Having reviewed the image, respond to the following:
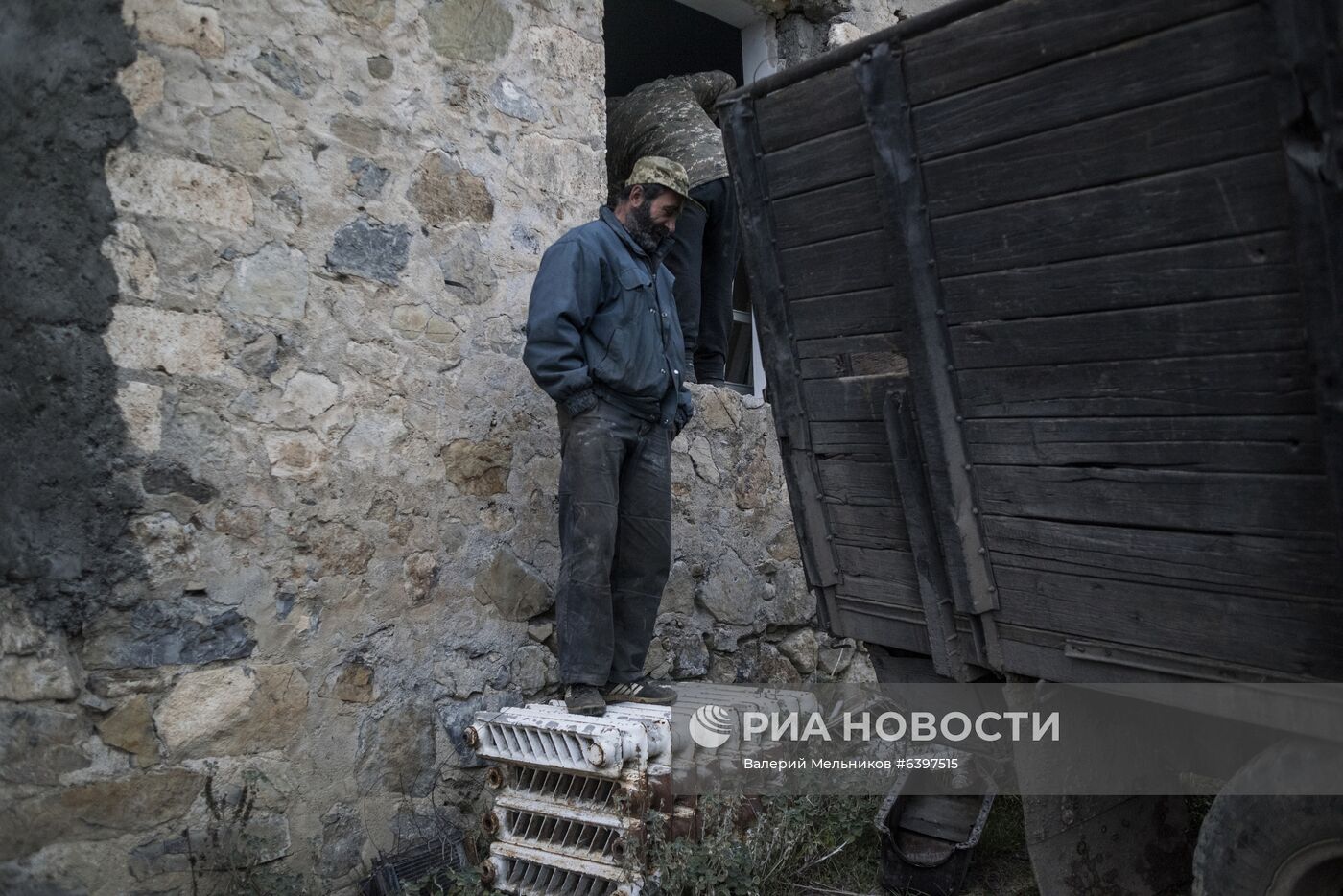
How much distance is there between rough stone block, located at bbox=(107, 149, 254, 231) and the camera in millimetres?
2867

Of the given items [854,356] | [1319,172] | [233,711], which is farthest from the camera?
[233,711]

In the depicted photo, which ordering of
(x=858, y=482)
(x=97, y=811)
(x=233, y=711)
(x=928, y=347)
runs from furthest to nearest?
(x=233, y=711) → (x=97, y=811) → (x=858, y=482) → (x=928, y=347)

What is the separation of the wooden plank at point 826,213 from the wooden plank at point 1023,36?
0.25 m

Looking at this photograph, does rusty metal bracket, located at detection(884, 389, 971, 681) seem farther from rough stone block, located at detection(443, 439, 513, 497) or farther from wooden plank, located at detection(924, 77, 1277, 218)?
rough stone block, located at detection(443, 439, 513, 497)

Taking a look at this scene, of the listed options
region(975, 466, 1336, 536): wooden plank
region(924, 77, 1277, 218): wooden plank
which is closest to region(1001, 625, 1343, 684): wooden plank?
region(975, 466, 1336, 536): wooden plank

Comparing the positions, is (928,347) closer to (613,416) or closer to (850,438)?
(850,438)

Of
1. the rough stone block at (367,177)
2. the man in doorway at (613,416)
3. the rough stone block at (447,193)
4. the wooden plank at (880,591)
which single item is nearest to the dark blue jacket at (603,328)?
the man in doorway at (613,416)

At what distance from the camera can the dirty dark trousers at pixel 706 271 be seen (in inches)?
175

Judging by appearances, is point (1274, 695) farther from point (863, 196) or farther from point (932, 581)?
point (863, 196)

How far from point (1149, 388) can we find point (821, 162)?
2.79ft

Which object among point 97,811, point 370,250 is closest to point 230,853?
point 97,811

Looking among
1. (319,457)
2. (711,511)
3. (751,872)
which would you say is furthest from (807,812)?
(319,457)

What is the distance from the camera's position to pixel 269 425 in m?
3.09

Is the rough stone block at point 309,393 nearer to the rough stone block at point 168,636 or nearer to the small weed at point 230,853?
the rough stone block at point 168,636
